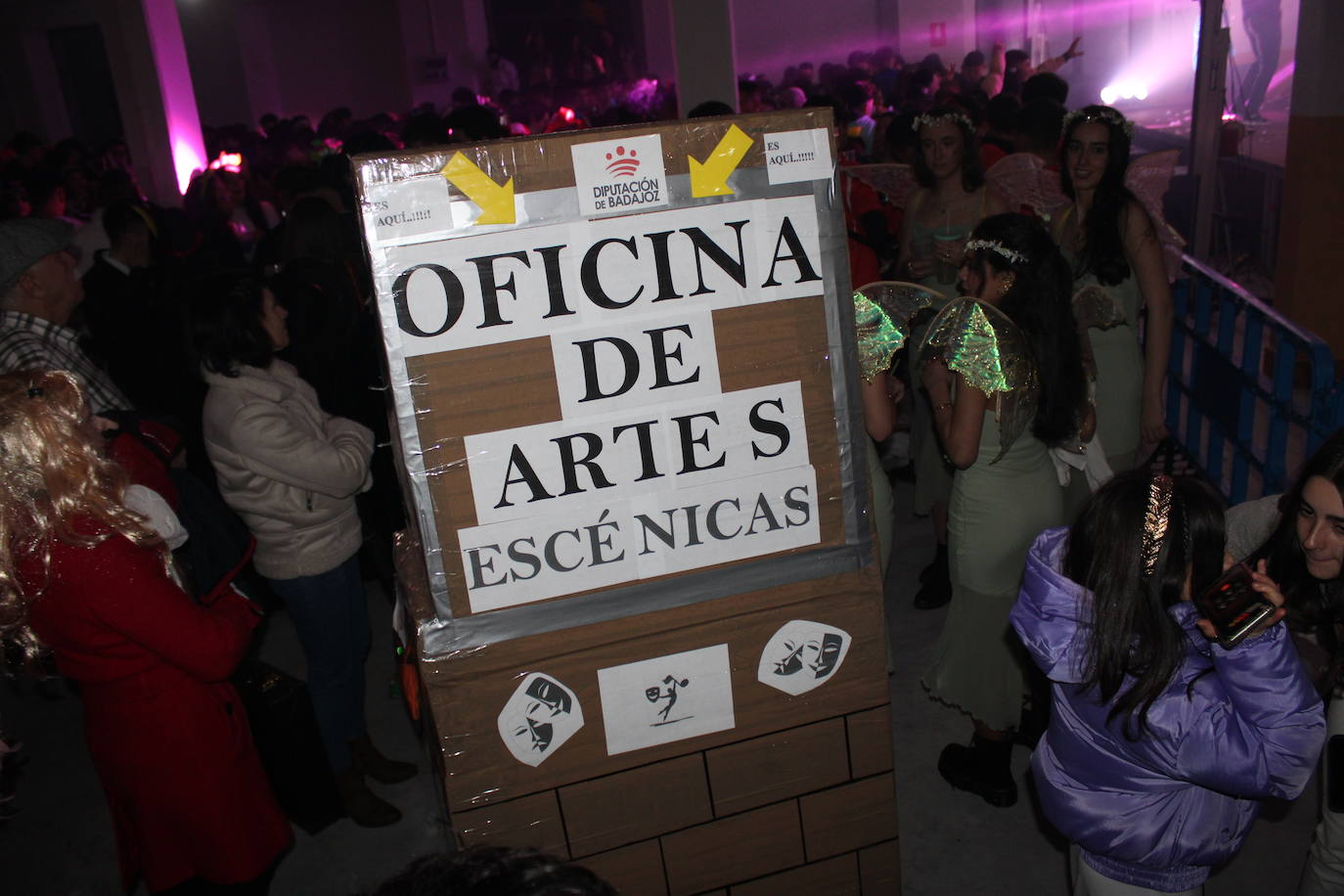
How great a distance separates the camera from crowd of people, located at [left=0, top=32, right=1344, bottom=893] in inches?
68.1

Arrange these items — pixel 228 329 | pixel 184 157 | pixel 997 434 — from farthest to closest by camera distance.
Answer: pixel 184 157, pixel 997 434, pixel 228 329

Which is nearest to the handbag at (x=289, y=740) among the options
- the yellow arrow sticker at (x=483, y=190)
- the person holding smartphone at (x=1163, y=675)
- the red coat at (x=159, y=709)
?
the red coat at (x=159, y=709)

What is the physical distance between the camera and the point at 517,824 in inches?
73.3

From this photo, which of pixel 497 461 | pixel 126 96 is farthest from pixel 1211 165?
pixel 126 96

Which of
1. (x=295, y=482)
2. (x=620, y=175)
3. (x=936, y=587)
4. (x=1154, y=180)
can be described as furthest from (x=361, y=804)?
(x=1154, y=180)

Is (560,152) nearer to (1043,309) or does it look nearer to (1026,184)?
(1043,309)

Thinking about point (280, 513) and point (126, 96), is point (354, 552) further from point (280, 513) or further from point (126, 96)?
point (126, 96)

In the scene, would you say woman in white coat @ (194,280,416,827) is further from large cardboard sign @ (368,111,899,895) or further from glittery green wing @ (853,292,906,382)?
glittery green wing @ (853,292,906,382)

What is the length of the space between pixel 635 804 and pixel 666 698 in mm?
228

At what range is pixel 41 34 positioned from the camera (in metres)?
15.6

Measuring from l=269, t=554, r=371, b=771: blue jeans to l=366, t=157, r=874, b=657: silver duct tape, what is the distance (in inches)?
53.5

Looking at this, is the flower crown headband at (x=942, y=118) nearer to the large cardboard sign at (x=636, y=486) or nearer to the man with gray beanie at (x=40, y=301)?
the large cardboard sign at (x=636, y=486)

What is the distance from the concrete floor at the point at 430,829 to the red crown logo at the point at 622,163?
1.98 m

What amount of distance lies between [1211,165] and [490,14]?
16.4 meters
